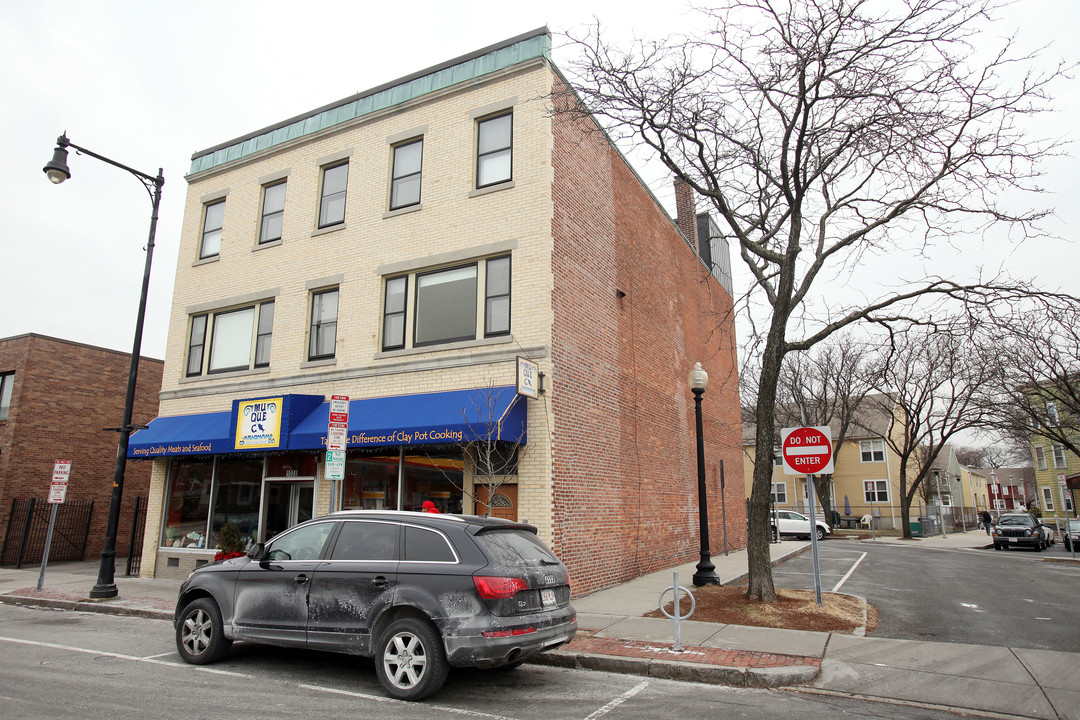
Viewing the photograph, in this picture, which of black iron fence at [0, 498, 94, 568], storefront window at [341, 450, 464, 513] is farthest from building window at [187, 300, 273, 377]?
black iron fence at [0, 498, 94, 568]

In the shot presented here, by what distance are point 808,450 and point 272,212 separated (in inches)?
549

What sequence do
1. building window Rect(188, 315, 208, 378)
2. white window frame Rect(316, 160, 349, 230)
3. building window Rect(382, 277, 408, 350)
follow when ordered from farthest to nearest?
building window Rect(188, 315, 208, 378), white window frame Rect(316, 160, 349, 230), building window Rect(382, 277, 408, 350)

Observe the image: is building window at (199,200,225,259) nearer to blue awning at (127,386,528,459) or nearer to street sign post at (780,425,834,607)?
blue awning at (127,386,528,459)

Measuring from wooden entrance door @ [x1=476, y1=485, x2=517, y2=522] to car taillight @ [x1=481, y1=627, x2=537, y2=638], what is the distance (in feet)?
17.9

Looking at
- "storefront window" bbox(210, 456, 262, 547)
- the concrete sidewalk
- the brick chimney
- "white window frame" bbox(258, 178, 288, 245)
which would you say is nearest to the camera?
the concrete sidewalk

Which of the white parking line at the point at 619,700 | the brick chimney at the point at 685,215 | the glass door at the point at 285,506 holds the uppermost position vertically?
the brick chimney at the point at 685,215

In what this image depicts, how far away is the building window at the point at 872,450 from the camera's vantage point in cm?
4693

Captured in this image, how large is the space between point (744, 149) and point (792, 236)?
72.7 inches

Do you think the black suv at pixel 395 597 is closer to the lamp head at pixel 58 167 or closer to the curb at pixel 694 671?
the curb at pixel 694 671

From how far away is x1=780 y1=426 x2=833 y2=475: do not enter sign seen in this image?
10.1 metres

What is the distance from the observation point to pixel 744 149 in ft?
38.8

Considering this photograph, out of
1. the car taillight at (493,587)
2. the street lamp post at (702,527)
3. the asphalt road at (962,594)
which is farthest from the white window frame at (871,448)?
the car taillight at (493,587)

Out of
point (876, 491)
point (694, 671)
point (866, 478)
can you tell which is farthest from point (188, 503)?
point (876, 491)

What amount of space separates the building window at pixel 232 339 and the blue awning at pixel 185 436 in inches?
54.0
